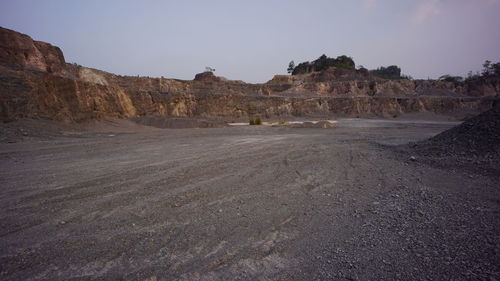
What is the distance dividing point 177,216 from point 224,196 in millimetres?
964

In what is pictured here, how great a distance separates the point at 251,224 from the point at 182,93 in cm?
2786

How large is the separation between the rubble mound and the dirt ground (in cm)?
133

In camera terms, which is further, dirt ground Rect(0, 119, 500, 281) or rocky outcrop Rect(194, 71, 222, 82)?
rocky outcrop Rect(194, 71, 222, 82)

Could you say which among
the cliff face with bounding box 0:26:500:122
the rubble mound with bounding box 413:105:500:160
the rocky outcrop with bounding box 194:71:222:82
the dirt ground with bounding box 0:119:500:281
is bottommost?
the dirt ground with bounding box 0:119:500:281

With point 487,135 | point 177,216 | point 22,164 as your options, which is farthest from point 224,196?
point 487,135

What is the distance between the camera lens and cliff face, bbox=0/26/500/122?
15500 mm

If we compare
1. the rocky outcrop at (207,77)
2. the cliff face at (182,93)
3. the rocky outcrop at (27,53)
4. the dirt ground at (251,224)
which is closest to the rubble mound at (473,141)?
the dirt ground at (251,224)

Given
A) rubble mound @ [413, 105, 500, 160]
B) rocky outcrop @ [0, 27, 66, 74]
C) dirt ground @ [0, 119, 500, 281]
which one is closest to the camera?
dirt ground @ [0, 119, 500, 281]

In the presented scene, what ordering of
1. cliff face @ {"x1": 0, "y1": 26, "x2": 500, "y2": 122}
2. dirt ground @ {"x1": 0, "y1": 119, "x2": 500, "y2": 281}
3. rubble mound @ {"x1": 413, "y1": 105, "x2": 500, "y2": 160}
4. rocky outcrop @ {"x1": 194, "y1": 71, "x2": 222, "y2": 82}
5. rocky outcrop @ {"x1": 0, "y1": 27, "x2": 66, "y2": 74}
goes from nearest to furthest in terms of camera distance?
dirt ground @ {"x1": 0, "y1": 119, "x2": 500, "y2": 281}
rubble mound @ {"x1": 413, "y1": 105, "x2": 500, "y2": 160}
cliff face @ {"x1": 0, "y1": 26, "x2": 500, "y2": 122}
rocky outcrop @ {"x1": 0, "y1": 27, "x2": 66, "y2": 74}
rocky outcrop @ {"x1": 194, "y1": 71, "x2": 222, "y2": 82}

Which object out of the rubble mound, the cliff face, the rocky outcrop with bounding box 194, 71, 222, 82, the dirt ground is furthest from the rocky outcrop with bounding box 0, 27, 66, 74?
the rocky outcrop with bounding box 194, 71, 222, 82

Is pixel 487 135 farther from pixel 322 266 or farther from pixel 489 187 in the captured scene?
pixel 322 266

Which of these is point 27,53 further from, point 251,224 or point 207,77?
point 207,77

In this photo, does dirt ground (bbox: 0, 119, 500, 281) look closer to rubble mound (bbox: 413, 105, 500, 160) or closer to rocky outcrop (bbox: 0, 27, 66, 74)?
rubble mound (bbox: 413, 105, 500, 160)

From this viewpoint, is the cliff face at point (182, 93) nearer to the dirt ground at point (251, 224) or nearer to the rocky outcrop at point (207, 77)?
the rocky outcrop at point (207, 77)
